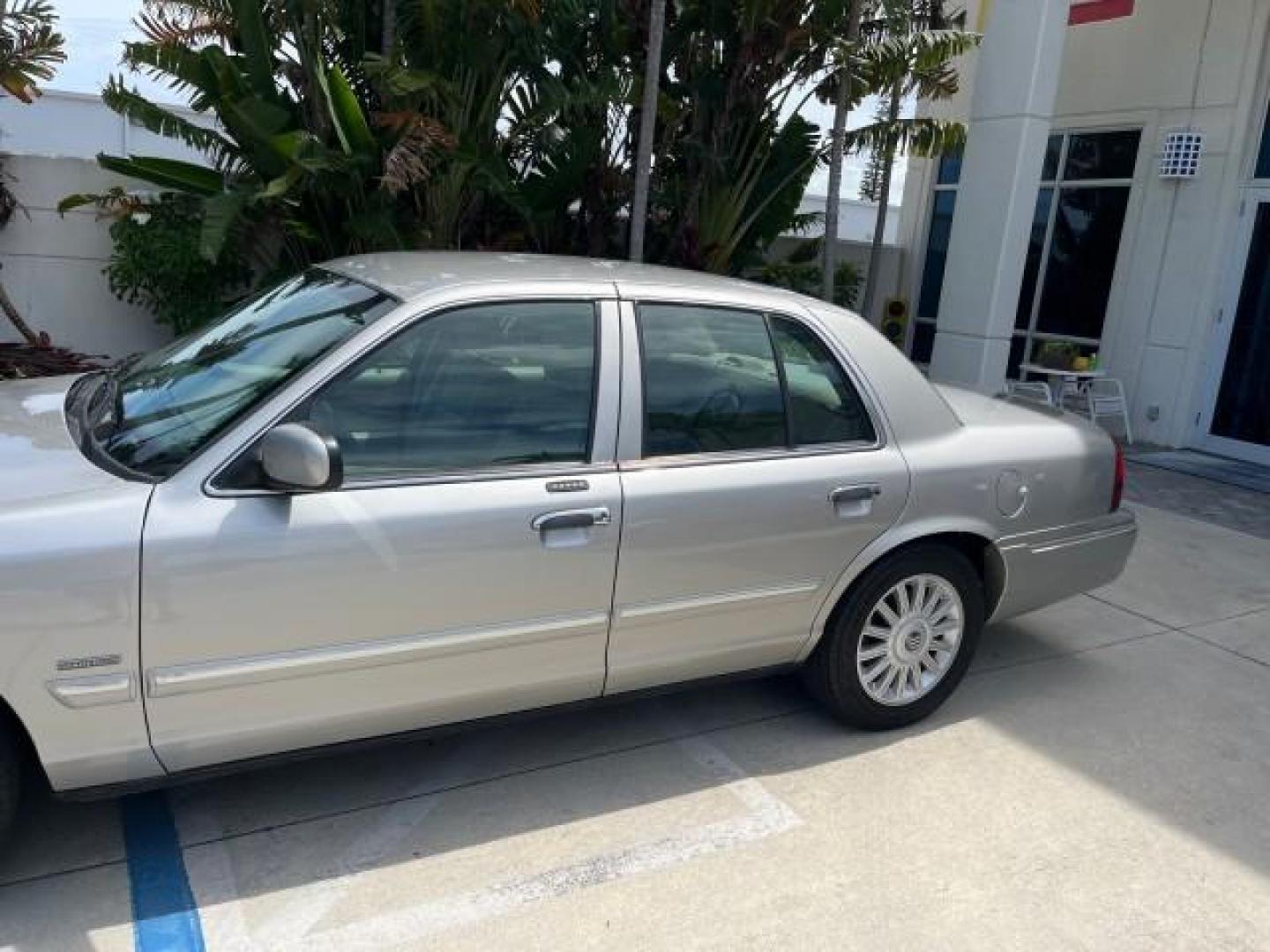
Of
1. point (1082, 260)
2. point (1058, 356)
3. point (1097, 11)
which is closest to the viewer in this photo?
point (1058, 356)

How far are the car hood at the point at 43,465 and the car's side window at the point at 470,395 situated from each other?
1.71 feet

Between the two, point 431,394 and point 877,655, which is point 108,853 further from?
point 877,655

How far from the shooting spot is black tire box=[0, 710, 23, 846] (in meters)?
2.53

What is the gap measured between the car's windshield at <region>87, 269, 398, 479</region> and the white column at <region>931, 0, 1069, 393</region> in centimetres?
707

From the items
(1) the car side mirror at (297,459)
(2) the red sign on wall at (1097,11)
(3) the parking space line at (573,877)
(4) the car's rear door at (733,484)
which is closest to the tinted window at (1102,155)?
(2) the red sign on wall at (1097,11)

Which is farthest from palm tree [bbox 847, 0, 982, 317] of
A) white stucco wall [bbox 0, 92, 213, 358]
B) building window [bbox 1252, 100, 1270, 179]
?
white stucco wall [bbox 0, 92, 213, 358]

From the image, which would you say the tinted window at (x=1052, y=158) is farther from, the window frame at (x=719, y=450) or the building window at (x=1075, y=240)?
the window frame at (x=719, y=450)

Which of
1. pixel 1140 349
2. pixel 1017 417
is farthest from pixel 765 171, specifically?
pixel 1017 417

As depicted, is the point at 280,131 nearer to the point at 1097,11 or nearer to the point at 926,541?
the point at 926,541

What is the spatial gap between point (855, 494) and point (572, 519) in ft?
3.60

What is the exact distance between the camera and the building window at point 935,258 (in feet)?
42.9

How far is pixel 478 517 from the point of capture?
9.61 feet

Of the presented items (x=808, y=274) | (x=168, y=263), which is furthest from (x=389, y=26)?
(x=808, y=274)

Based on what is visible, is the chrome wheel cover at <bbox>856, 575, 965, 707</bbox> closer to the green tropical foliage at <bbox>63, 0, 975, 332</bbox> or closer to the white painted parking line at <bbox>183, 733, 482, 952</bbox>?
the white painted parking line at <bbox>183, 733, 482, 952</bbox>
